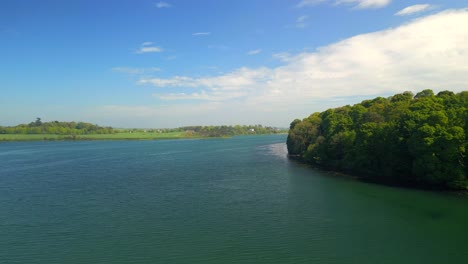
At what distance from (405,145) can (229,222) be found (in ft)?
79.0

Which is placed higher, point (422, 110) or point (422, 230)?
point (422, 110)

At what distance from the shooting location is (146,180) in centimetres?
4250

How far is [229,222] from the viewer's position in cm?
2400

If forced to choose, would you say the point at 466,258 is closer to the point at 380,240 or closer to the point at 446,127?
the point at 380,240

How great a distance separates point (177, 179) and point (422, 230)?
28938 mm

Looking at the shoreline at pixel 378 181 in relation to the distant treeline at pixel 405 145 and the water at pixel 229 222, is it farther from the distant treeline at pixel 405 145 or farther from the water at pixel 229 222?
the water at pixel 229 222

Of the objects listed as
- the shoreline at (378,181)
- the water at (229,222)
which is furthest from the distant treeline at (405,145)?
the water at (229,222)

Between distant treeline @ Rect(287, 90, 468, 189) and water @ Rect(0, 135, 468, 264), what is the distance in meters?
3.21

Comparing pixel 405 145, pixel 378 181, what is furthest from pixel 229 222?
pixel 405 145

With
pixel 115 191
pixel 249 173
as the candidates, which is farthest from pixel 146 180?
pixel 249 173

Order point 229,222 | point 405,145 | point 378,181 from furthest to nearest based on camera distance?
point 378,181
point 405,145
point 229,222

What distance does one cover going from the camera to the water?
732 inches

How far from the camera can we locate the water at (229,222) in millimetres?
18594

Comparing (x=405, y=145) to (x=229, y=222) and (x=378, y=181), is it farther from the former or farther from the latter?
(x=229, y=222)
